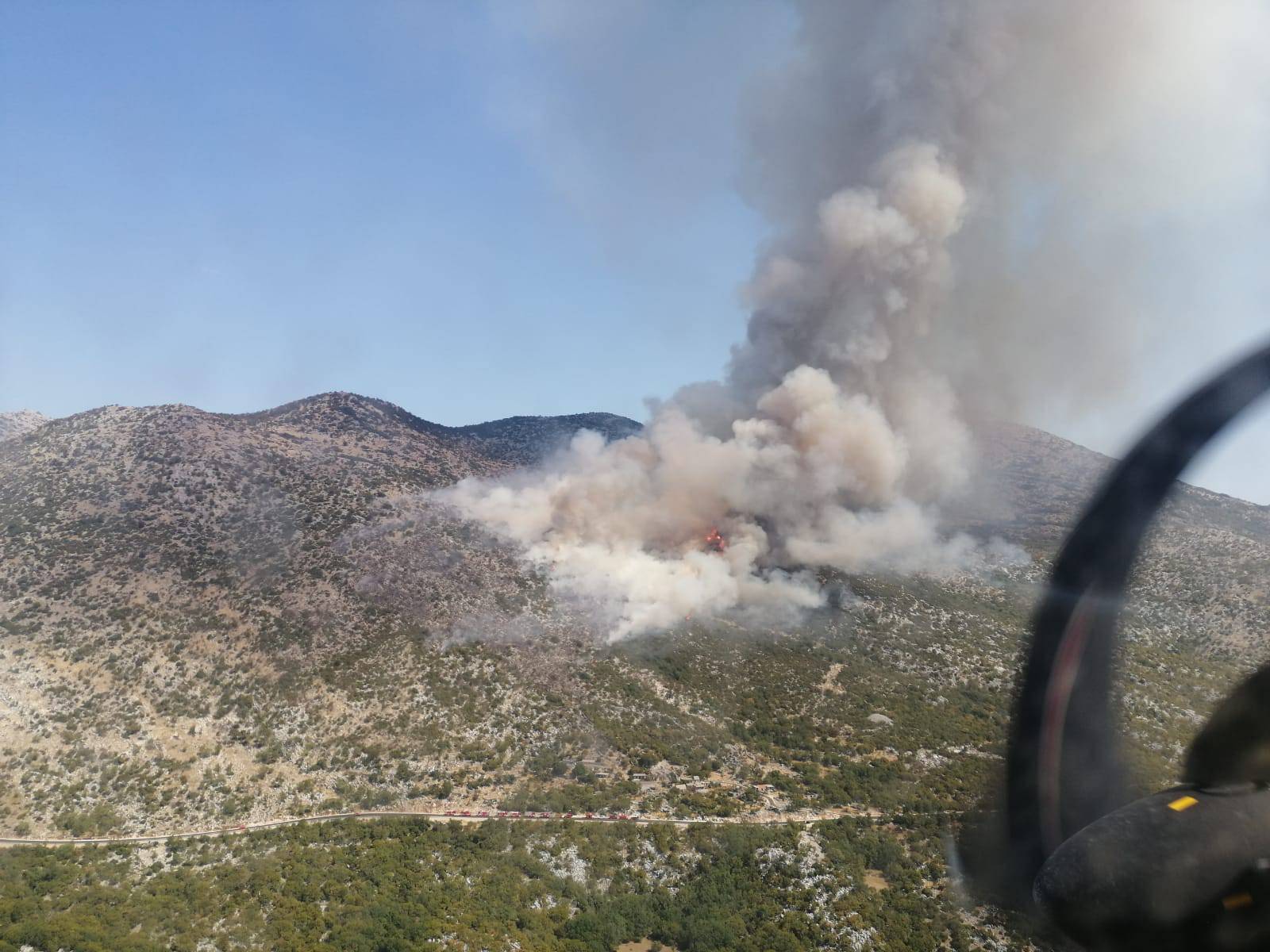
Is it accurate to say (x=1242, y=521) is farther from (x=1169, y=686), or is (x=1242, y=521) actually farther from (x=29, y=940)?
(x=29, y=940)

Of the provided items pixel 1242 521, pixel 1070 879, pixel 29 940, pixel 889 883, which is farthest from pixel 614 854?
pixel 1242 521

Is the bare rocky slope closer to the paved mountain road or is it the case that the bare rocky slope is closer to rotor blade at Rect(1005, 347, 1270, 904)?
the paved mountain road

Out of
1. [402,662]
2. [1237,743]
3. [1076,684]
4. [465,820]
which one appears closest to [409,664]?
[402,662]

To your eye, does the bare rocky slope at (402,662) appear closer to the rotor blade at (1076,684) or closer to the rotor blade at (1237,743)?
the rotor blade at (1076,684)

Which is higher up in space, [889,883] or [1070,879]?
[1070,879]

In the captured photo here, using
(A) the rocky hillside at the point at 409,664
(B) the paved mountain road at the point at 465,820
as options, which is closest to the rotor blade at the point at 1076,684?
(A) the rocky hillside at the point at 409,664

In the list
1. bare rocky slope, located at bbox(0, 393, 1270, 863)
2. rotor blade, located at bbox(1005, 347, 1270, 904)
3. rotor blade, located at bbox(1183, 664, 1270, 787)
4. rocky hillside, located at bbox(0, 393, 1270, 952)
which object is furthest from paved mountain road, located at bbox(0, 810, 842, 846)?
rotor blade, located at bbox(1183, 664, 1270, 787)

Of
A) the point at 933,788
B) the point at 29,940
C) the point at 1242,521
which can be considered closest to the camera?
the point at 29,940
